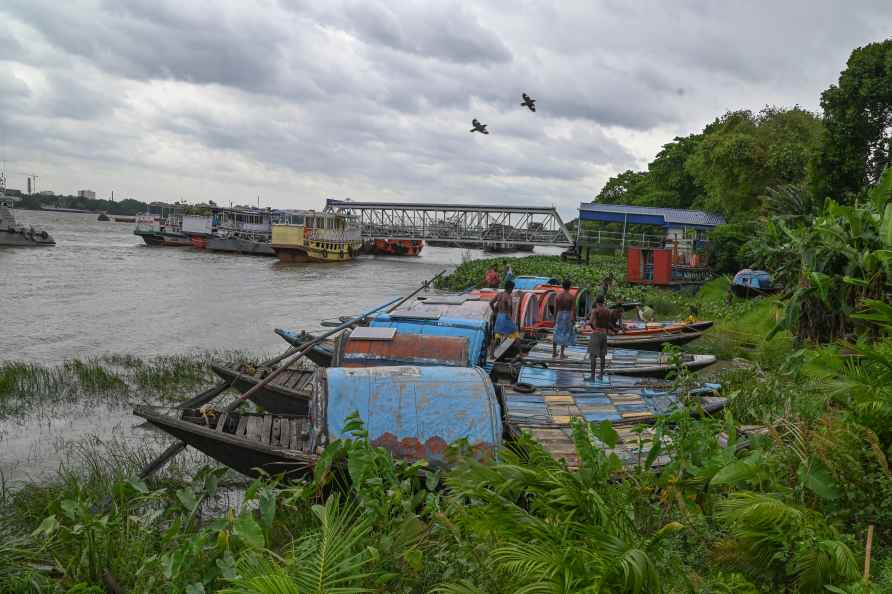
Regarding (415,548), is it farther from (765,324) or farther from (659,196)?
(659,196)

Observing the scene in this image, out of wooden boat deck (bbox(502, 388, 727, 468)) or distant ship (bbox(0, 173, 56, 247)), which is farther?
distant ship (bbox(0, 173, 56, 247))

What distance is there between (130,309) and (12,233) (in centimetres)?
3020

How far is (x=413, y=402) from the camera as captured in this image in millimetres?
6402

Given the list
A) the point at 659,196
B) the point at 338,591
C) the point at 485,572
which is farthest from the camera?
the point at 659,196

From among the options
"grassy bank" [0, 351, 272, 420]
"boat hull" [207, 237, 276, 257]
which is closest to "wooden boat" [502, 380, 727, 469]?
"grassy bank" [0, 351, 272, 420]

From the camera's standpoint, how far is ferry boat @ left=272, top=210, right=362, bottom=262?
152 feet

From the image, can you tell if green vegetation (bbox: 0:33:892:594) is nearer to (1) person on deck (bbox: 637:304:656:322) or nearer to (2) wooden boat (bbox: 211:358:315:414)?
(2) wooden boat (bbox: 211:358:315:414)

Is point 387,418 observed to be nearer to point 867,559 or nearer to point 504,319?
point 867,559

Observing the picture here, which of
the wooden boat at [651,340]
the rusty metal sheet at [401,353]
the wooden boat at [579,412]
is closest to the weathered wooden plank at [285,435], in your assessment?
the rusty metal sheet at [401,353]

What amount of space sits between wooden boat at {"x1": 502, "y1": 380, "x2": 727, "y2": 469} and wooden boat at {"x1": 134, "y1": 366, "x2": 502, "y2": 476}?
592 millimetres

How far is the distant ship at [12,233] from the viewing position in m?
44.2

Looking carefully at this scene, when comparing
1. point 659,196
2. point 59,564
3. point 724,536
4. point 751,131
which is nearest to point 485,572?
point 724,536

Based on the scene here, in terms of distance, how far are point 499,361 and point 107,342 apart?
11480mm

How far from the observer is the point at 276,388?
9.17 metres
